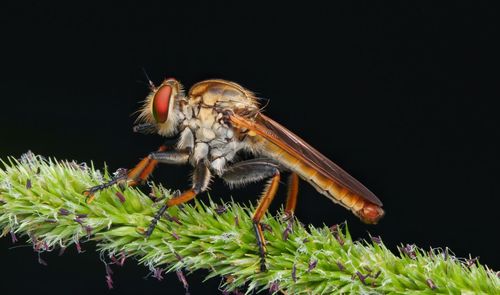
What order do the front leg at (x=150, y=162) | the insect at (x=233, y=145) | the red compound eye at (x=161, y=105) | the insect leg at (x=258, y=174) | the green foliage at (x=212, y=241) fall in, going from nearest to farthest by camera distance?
the green foliage at (x=212, y=241) → the insect leg at (x=258, y=174) → the front leg at (x=150, y=162) → the insect at (x=233, y=145) → the red compound eye at (x=161, y=105)

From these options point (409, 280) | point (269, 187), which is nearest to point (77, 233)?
point (269, 187)

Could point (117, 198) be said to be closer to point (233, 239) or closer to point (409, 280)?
point (233, 239)

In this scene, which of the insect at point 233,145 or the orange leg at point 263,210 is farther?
the insect at point 233,145

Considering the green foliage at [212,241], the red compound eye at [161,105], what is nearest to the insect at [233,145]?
the red compound eye at [161,105]

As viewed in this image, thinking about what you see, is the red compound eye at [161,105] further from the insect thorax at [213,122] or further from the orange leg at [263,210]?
the orange leg at [263,210]

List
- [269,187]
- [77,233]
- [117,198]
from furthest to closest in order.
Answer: [269,187]
[117,198]
[77,233]

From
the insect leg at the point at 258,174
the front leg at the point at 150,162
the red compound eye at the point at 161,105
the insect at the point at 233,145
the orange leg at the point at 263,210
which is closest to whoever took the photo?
the orange leg at the point at 263,210

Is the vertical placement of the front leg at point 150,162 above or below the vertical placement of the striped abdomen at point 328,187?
above

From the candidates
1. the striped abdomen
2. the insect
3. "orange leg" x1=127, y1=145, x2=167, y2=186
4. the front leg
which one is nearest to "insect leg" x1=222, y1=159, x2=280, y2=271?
the insect
